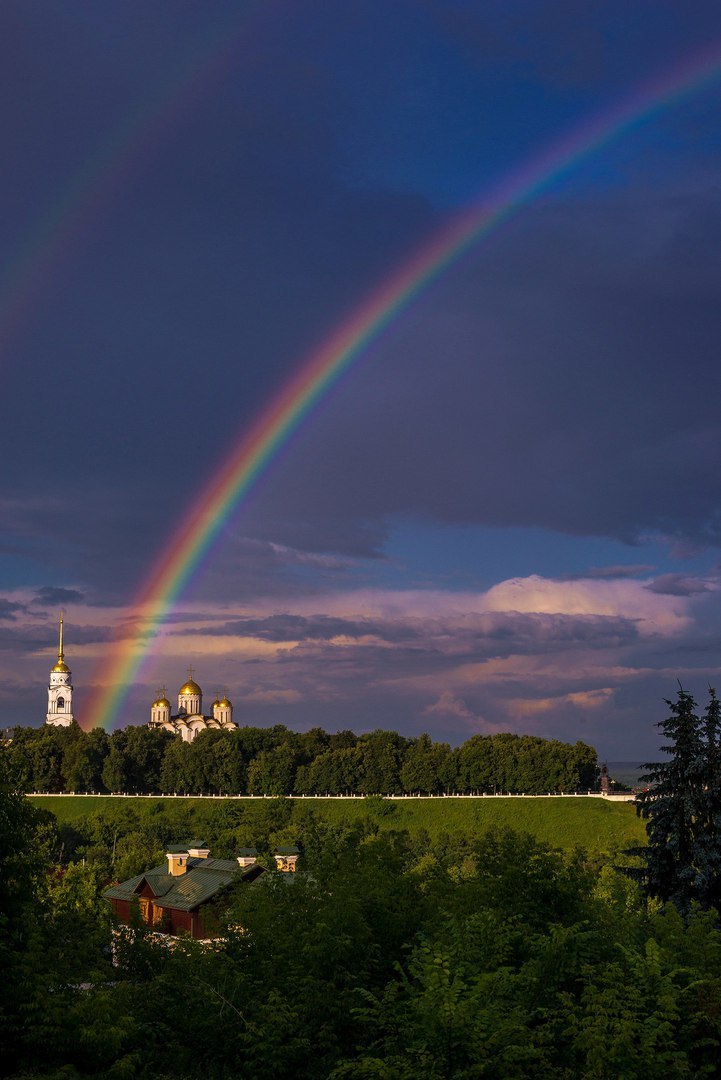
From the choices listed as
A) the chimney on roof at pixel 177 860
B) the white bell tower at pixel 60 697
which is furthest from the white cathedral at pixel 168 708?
the chimney on roof at pixel 177 860

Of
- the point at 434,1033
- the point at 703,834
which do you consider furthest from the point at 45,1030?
the point at 703,834

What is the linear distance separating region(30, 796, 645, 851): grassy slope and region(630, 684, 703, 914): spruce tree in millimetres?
56894

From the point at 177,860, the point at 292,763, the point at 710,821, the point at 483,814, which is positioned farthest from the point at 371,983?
the point at 292,763

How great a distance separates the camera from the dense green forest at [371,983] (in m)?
15.0

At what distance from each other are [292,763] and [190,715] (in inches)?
2060

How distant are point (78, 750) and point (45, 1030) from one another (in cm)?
12671

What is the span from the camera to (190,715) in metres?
175

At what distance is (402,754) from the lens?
123562 millimetres

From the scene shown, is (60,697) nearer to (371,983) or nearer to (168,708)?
(168,708)

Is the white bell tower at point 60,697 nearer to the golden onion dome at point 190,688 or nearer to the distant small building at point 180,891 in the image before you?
the golden onion dome at point 190,688

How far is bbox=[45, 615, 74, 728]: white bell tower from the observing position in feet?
583

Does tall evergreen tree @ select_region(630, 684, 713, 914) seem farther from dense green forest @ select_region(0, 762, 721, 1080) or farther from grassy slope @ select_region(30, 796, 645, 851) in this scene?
grassy slope @ select_region(30, 796, 645, 851)

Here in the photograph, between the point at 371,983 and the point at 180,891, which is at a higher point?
the point at 371,983

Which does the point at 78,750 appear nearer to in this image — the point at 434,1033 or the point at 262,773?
the point at 262,773
